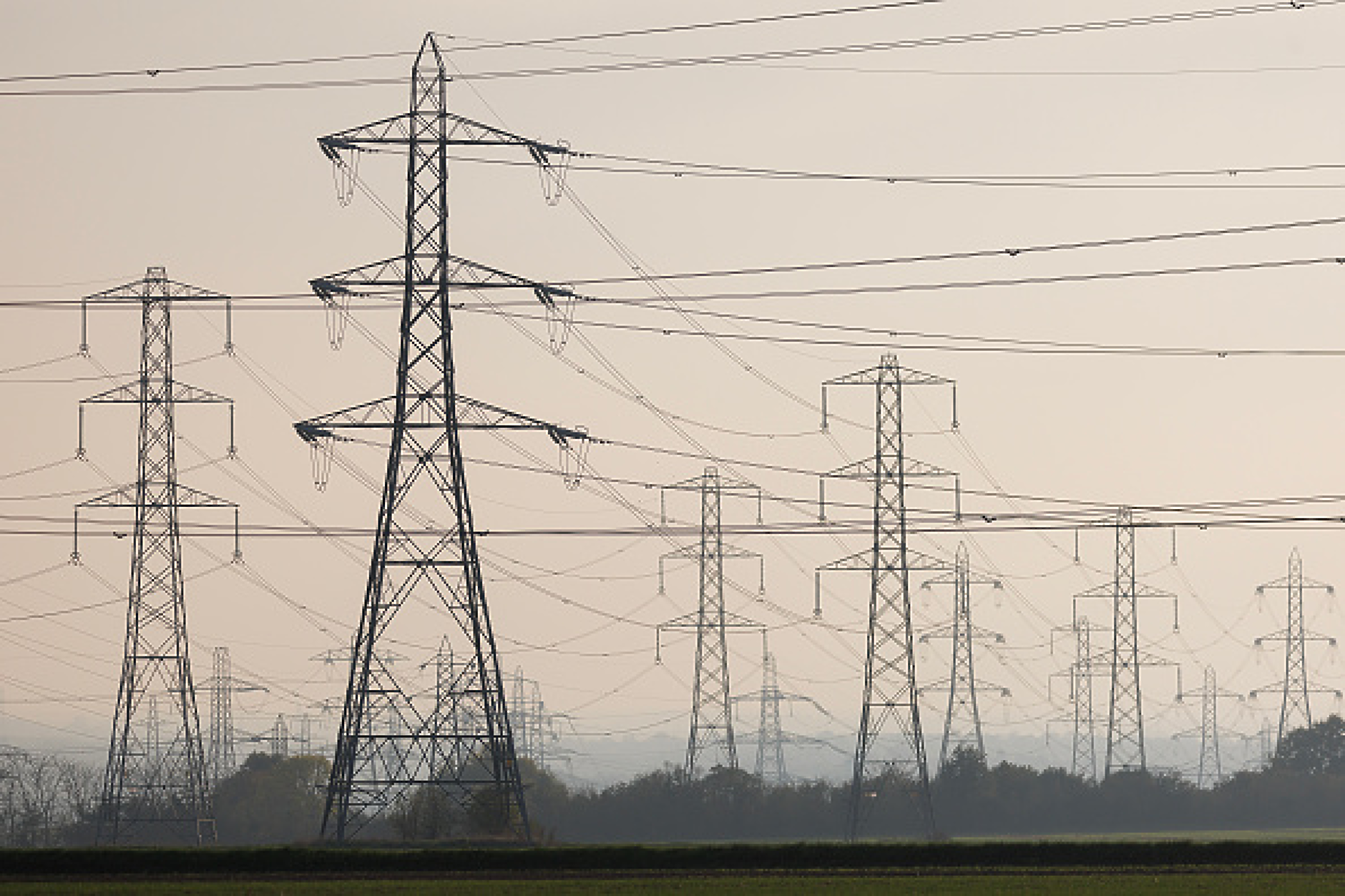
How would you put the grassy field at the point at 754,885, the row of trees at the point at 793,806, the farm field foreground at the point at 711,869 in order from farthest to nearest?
the row of trees at the point at 793,806 → the farm field foreground at the point at 711,869 → the grassy field at the point at 754,885

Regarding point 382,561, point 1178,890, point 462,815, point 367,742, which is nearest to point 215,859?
point 367,742

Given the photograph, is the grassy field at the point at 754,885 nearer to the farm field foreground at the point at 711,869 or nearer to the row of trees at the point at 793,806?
the farm field foreground at the point at 711,869

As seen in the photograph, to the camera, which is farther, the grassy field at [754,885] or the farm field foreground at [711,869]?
the farm field foreground at [711,869]

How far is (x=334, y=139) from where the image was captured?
73625mm

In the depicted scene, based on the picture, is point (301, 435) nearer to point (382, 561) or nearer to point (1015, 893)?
point (382, 561)

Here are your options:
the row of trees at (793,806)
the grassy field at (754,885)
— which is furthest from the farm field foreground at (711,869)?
the row of trees at (793,806)

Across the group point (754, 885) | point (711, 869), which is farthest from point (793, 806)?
point (754, 885)

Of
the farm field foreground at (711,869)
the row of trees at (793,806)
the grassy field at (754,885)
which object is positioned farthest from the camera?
the row of trees at (793,806)

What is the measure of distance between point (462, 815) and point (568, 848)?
20.5 metres

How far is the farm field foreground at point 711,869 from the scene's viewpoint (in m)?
65.9

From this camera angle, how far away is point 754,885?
67750 mm

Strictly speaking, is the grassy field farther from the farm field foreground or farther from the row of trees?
the row of trees

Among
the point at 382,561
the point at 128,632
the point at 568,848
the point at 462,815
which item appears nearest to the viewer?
the point at 382,561

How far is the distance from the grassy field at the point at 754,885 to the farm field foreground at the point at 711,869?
0.30ft
